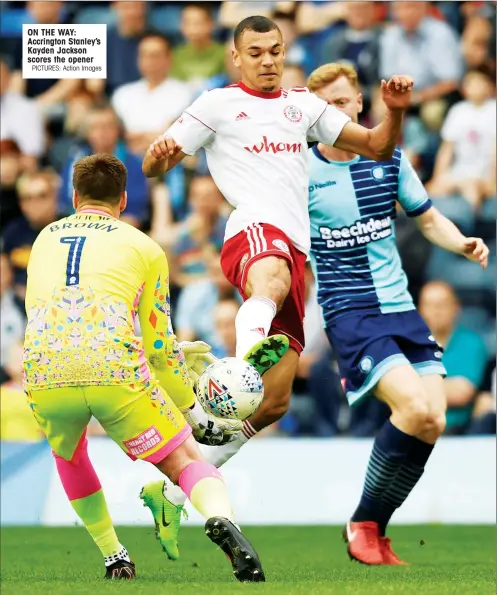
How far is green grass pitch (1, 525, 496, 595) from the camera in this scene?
5273 mm

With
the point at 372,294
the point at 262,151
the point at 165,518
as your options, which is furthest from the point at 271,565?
the point at 262,151

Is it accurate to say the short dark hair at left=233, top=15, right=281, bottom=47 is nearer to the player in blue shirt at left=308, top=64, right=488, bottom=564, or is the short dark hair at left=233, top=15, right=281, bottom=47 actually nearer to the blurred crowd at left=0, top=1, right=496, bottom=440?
the player in blue shirt at left=308, top=64, right=488, bottom=564

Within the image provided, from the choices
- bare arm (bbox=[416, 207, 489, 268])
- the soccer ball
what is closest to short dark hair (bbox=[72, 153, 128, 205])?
the soccer ball

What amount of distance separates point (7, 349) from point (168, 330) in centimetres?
650

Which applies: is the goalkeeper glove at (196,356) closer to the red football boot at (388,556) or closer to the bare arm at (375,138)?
the bare arm at (375,138)

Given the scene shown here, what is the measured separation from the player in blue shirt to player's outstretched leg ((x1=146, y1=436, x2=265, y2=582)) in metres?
1.95

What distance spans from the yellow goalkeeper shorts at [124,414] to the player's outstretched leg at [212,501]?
0.08m

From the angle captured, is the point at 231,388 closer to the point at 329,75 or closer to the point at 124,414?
the point at 124,414

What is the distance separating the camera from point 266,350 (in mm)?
5879

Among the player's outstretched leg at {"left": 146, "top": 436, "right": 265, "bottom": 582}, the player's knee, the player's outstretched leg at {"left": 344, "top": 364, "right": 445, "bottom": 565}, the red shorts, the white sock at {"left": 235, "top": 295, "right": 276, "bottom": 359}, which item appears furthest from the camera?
the player's outstretched leg at {"left": 344, "top": 364, "right": 445, "bottom": 565}

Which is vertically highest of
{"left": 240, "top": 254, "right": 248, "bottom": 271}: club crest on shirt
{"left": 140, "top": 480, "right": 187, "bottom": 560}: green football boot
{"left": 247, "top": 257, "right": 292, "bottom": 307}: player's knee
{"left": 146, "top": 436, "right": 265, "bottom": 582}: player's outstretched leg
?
{"left": 240, "top": 254, "right": 248, "bottom": 271}: club crest on shirt

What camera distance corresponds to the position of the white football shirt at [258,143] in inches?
261

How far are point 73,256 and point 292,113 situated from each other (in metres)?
1.70

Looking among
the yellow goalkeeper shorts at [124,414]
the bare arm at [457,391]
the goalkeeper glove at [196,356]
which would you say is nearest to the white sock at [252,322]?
the goalkeeper glove at [196,356]
